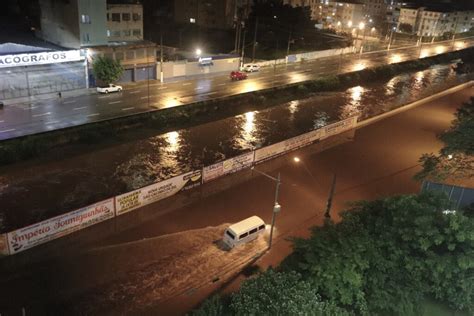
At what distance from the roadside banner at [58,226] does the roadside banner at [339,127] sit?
806 inches

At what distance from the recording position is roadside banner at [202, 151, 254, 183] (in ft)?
85.4

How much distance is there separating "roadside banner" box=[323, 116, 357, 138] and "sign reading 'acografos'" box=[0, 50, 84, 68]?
25.6m

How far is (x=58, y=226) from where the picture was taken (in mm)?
19703

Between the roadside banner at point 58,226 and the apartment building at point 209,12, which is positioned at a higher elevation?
the apartment building at point 209,12

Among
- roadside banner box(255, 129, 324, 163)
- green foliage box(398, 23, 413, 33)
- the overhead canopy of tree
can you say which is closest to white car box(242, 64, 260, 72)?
roadside banner box(255, 129, 324, 163)

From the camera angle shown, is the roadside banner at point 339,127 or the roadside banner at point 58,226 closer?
the roadside banner at point 58,226

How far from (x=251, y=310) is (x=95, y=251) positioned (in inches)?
415

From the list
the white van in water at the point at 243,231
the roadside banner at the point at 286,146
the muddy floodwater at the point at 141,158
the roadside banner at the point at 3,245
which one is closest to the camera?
the roadside banner at the point at 3,245

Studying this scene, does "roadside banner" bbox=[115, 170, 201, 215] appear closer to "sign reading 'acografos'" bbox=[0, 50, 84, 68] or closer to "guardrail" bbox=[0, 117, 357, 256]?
"guardrail" bbox=[0, 117, 357, 256]

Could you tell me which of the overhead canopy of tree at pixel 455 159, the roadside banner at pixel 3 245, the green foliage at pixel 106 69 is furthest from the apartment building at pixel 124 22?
the overhead canopy of tree at pixel 455 159

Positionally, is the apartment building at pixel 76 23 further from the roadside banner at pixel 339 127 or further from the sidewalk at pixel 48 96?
the roadside banner at pixel 339 127

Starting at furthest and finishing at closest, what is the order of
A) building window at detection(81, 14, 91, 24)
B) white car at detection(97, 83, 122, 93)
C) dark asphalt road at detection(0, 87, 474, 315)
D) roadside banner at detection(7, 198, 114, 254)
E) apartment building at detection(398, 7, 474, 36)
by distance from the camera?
apartment building at detection(398, 7, 474, 36)
white car at detection(97, 83, 122, 93)
building window at detection(81, 14, 91, 24)
roadside banner at detection(7, 198, 114, 254)
dark asphalt road at detection(0, 87, 474, 315)

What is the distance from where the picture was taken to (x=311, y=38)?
76.4 meters

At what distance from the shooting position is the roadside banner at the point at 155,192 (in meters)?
22.0
